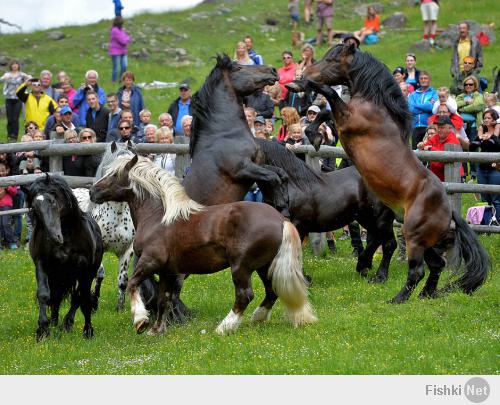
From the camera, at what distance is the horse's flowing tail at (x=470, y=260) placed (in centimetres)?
1157

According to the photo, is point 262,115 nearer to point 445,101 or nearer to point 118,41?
point 445,101

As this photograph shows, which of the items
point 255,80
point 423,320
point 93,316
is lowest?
point 93,316

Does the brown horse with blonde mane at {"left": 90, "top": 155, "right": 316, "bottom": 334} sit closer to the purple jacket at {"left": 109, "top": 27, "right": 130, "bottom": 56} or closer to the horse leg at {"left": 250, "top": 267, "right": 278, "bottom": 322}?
the horse leg at {"left": 250, "top": 267, "right": 278, "bottom": 322}

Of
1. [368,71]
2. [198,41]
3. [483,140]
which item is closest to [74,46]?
[198,41]

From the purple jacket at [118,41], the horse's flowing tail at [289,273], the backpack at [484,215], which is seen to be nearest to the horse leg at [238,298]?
the horse's flowing tail at [289,273]

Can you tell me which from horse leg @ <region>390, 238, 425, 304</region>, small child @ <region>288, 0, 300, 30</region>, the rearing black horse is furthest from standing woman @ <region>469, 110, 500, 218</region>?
small child @ <region>288, 0, 300, 30</region>

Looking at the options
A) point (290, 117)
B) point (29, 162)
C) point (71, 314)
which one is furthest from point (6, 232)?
point (71, 314)

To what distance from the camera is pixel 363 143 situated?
11977mm

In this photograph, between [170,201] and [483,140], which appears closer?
[170,201]

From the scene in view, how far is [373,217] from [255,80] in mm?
2869

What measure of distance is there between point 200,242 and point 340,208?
11.4ft

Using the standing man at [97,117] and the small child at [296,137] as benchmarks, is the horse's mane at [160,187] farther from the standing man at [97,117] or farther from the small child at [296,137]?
the standing man at [97,117]

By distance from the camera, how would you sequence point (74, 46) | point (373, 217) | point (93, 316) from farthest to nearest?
point (74, 46) → point (373, 217) → point (93, 316)

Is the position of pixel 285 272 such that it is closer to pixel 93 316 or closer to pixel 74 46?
pixel 93 316
